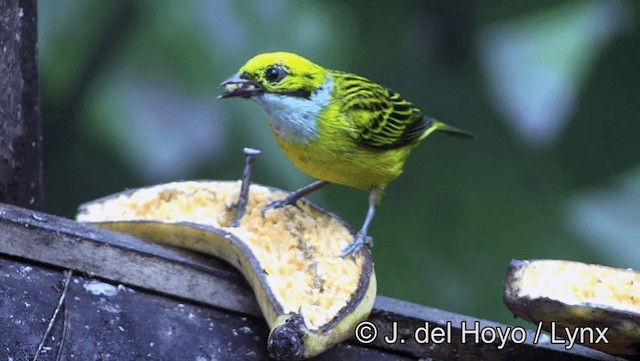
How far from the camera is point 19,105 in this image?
3164 millimetres

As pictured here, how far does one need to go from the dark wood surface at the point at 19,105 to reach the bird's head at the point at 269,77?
1.66ft

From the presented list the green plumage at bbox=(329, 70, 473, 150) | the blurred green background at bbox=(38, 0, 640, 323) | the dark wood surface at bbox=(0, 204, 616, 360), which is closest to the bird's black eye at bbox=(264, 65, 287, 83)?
the green plumage at bbox=(329, 70, 473, 150)

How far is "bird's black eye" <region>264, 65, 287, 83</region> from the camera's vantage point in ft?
11.0

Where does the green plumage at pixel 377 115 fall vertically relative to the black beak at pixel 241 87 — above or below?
below

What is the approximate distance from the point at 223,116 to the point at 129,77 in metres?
0.37

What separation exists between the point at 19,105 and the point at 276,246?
0.77 meters

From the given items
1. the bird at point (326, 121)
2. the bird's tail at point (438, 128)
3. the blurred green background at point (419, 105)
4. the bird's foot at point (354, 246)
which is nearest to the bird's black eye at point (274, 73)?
the bird at point (326, 121)

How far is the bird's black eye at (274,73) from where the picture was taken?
3.35 metres

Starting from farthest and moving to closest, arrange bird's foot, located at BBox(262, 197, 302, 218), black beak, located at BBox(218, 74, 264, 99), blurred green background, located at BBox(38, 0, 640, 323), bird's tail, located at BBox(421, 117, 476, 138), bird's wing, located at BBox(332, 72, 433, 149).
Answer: blurred green background, located at BBox(38, 0, 640, 323), bird's tail, located at BBox(421, 117, 476, 138), bird's wing, located at BBox(332, 72, 433, 149), black beak, located at BBox(218, 74, 264, 99), bird's foot, located at BBox(262, 197, 302, 218)

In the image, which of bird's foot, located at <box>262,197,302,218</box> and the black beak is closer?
bird's foot, located at <box>262,197,302,218</box>

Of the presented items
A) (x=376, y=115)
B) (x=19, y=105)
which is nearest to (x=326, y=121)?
(x=376, y=115)

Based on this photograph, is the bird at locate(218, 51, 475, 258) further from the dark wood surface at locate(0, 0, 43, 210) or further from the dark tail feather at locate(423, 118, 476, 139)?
the dark wood surface at locate(0, 0, 43, 210)

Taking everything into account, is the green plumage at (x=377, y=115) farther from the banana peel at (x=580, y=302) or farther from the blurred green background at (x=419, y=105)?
the banana peel at (x=580, y=302)

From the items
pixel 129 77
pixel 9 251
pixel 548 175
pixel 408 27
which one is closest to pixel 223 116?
pixel 129 77
